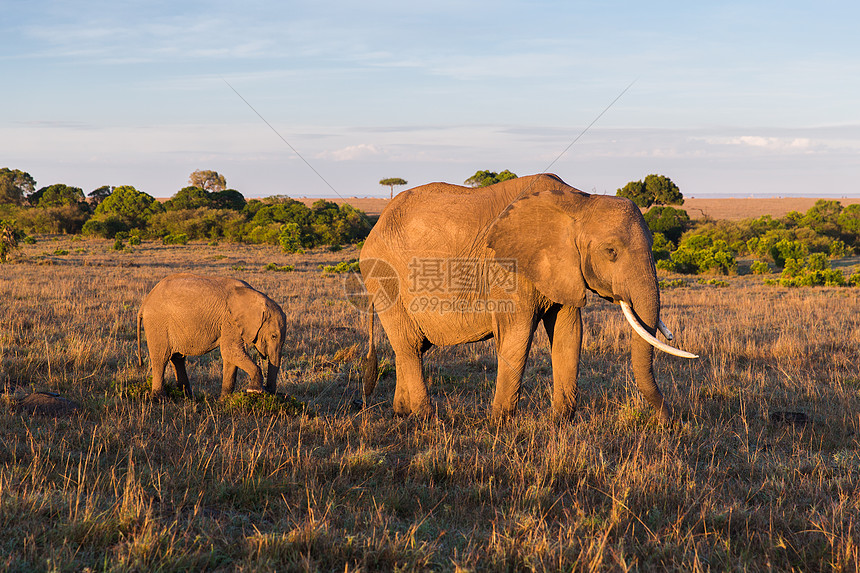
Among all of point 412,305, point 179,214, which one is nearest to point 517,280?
point 412,305

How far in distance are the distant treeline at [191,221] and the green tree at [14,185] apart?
511 inches

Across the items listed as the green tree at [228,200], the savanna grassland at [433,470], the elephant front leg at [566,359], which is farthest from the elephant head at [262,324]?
the green tree at [228,200]

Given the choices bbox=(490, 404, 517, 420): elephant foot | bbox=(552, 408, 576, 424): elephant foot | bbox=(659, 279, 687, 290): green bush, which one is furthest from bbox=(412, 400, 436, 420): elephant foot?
bbox=(659, 279, 687, 290): green bush

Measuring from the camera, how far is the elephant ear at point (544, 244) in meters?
6.04

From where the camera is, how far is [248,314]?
7102 millimetres

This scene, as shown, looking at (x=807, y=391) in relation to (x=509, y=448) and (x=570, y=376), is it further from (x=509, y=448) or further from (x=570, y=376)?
(x=509, y=448)

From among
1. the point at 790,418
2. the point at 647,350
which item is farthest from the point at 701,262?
the point at 647,350

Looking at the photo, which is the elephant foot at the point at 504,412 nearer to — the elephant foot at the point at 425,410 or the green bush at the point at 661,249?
the elephant foot at the point at 425,410

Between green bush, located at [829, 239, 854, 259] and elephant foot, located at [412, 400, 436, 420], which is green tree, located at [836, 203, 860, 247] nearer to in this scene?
green bush, located at [829, 239, 854, 259]

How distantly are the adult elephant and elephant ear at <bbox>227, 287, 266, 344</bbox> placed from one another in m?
1.30

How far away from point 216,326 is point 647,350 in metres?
4.63

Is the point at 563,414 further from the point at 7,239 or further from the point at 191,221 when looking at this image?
the point at 191,221

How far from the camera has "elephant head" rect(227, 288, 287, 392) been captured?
7086mm

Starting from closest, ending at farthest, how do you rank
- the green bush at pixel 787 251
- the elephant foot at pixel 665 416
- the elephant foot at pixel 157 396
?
the elephant foot at pixel 665 416
the elephant foot at pixel 157 396
the green bush at pixel 787 251
